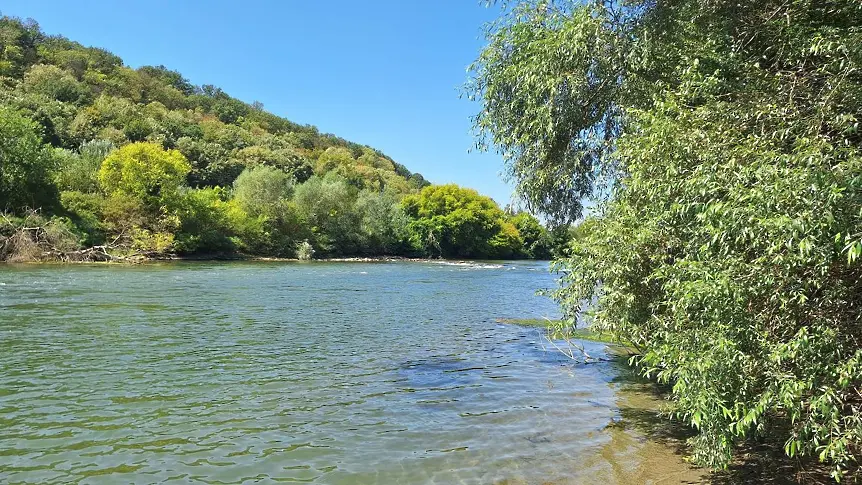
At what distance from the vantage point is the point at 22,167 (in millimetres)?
49750

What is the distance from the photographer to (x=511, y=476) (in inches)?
318

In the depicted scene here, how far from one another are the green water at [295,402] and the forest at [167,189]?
4587 millimetres

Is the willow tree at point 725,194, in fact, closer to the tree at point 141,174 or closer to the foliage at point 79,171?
the tree at point 141,174

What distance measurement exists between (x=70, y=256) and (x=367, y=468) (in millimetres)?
50131

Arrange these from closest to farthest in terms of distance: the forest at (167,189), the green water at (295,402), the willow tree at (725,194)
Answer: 1. the willow tree at (725,194)
2. the green water at (295,402)
3. the forest at (167,189)

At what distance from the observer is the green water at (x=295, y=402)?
817 cm

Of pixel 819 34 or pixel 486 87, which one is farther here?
pixel 486 87

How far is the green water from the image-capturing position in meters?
8.17

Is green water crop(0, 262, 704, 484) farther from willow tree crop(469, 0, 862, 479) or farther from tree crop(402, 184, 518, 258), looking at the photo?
tree crop(402, 184, 518, 258)

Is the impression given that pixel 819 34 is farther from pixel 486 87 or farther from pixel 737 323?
pixel 486 87

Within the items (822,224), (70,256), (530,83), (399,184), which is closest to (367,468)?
(822,224)

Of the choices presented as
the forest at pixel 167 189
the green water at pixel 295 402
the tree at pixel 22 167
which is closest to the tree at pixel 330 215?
the forest at pixel 167 189

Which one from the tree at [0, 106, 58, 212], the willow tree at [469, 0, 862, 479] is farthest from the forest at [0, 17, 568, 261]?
the willow tree at [469, 0, 862, 479]

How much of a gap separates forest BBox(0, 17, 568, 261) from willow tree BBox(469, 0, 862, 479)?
420 cm
